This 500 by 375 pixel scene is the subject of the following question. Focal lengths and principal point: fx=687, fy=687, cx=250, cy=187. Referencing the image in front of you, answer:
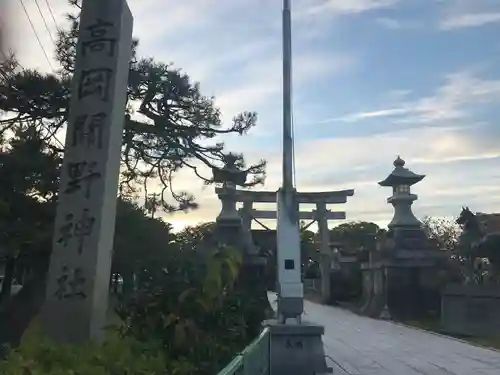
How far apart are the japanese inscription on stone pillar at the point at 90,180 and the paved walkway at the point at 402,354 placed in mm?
4101

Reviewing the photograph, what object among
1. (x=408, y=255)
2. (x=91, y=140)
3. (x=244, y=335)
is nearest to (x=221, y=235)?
(x=408, y=255)

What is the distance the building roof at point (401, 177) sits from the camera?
21578 mm

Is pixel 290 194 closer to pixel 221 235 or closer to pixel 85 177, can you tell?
pixel 85 177

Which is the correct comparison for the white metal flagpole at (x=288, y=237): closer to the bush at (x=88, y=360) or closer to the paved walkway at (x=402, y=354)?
the paved walkway at (x=402, y=354)

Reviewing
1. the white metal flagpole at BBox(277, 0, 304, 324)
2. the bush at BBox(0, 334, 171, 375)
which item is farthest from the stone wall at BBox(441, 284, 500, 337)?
the bush at BBox(0, 334, 171, 375)

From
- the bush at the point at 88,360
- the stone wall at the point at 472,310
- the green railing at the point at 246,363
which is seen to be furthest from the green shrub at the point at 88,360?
the stone wall at the point at 472,310

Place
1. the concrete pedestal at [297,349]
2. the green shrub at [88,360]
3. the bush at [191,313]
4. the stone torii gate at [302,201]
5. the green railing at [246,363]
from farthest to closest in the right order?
the stone torii gate at [302,201] < the concrete pedestal at [297,349] < the bush at [191,313] < the green shrub at [88,360] < the green railing at [246,363]

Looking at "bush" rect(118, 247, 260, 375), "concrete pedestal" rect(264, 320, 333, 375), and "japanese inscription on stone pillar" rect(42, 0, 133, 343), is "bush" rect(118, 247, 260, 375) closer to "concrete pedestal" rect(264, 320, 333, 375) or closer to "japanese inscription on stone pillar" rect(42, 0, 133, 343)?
"japanese inscription on stone pillar" rect(42, 0, 133, 343)

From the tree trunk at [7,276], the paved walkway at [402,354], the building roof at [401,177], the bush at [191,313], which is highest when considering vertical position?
the building roof at [401,177]

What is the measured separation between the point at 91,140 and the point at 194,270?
273 centimetres

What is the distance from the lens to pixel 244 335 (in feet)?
→ 19.4

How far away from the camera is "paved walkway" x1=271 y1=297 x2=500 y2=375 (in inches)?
393

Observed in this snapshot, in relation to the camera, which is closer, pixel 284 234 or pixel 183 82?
pixel 284 234

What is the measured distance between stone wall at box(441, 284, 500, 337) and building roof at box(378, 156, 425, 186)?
4.60 metres
